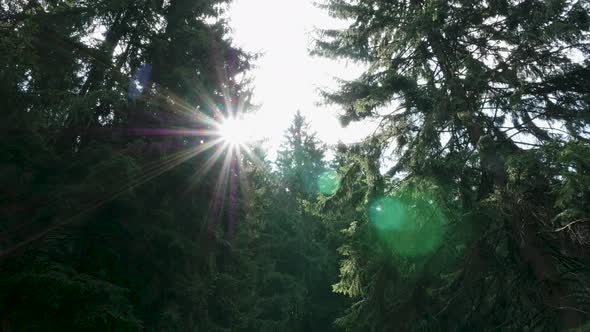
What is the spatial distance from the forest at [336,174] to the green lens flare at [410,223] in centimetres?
4

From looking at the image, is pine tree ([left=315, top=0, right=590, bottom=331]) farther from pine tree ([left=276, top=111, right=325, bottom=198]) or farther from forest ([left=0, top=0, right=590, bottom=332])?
pine tree ([left=276, top=111, right=325, bottom=198])

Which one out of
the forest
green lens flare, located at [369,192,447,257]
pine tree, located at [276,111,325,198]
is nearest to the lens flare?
the forest

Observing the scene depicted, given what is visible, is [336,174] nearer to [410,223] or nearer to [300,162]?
[410,223]

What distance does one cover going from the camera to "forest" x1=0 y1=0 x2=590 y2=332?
6281mm

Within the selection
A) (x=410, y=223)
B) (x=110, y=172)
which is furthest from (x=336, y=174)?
(x=110, y=172)

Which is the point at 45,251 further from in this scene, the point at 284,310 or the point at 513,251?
the point at 284,310

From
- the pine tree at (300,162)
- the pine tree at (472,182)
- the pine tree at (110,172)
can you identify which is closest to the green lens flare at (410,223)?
the pine tree at (472,182)

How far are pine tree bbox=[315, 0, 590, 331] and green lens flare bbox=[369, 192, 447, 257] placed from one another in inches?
0.9

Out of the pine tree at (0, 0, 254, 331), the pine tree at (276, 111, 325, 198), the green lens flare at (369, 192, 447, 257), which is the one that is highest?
the pine tree at (276, 111, 325, 198)

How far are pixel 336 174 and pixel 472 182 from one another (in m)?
3.04

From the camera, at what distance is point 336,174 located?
9.26 meters

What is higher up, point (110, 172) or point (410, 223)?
point (110, 172)

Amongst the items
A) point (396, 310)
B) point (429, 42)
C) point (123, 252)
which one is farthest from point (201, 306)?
point (429, 42)

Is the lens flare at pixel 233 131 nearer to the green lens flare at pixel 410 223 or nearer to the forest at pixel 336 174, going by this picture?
the forest at pixel 336 174
